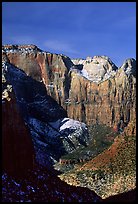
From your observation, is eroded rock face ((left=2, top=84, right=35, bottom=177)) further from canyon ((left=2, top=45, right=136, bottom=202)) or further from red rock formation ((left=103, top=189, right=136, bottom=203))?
canyon ((left=2, top=45, right=136, bottom=202))

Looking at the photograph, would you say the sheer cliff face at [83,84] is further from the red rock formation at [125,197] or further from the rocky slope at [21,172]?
the rocky slope at [21,172]

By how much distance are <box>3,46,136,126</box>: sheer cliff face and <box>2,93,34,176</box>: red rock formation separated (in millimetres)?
101122

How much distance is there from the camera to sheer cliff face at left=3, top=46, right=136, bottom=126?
147 m

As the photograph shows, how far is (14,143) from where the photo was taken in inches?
1610

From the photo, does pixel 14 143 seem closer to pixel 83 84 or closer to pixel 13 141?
pixel 13 141

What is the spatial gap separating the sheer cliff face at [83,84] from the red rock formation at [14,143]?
101122 millimetres

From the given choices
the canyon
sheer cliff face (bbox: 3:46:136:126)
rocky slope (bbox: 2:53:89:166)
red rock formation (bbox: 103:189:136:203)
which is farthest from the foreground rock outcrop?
sheer cliff face (bbox: 3:46:136:126)

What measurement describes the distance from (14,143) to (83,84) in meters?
116

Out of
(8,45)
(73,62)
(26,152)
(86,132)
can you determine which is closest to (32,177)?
(26,152)

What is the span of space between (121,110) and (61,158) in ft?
114

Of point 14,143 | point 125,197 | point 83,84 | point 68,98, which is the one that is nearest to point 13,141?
point 14,143

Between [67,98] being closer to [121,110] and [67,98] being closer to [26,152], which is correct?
[121,110]

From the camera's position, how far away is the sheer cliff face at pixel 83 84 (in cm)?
14662

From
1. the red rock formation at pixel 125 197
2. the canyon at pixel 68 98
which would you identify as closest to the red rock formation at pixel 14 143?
the red rock formation at pixel 125 197
